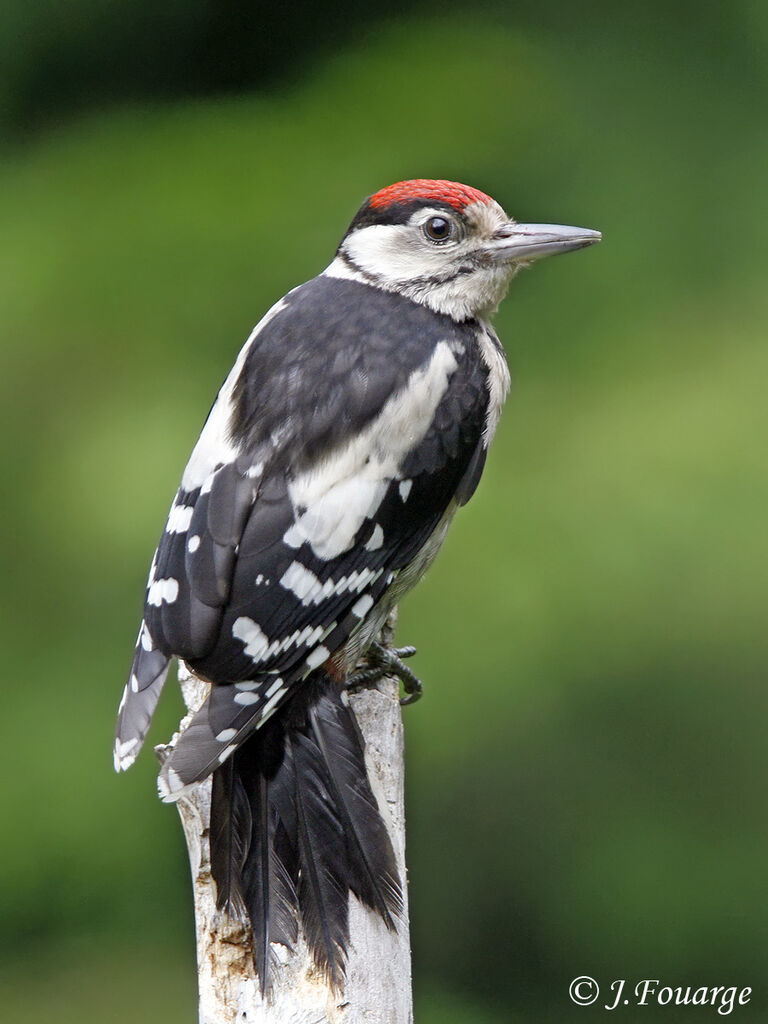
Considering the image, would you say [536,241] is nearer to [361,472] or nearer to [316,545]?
[361,472]

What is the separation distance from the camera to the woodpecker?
1801mm

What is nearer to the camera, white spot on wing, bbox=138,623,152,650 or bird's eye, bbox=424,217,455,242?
white spot on wing, bbox=138,623,152,650

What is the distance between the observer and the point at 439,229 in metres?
2.18

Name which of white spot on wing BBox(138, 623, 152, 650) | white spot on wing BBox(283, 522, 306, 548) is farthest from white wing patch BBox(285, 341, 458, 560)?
white spot on wing BBox(138, 623, 152, 650)

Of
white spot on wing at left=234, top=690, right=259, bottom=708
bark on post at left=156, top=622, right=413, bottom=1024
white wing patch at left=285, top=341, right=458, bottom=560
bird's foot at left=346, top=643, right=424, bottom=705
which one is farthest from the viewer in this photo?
bird's foot at left=346, top=643, right=424, bottom=705

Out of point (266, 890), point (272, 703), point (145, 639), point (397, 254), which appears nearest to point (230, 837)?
point (266, 890)

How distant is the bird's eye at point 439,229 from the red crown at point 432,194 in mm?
28

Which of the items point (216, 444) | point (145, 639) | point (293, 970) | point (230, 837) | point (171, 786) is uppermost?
point (216, 444)

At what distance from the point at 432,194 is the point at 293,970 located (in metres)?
1.18

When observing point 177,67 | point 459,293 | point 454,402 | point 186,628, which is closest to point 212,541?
point 186,628

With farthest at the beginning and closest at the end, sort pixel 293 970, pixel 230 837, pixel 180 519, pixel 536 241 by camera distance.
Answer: pixel 536 241, pixel 180 519, pixel 230 837, pixel 293 970

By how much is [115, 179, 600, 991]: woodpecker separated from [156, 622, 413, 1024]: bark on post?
2cm

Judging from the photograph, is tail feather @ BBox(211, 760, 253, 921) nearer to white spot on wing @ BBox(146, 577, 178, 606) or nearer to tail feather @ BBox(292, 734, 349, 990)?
tail feather @ BBox(292, 734, 349, 990)

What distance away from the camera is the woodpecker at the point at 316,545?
1.80 m
